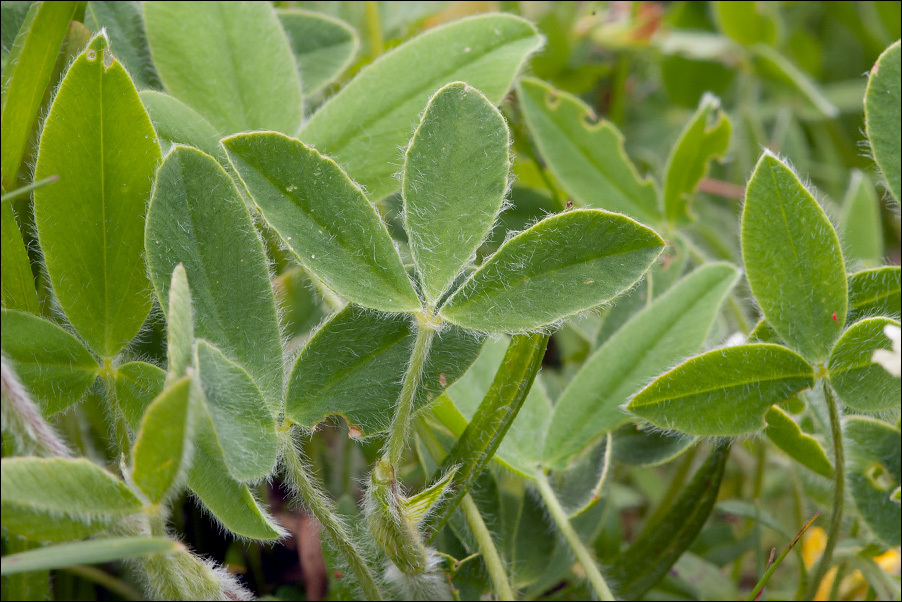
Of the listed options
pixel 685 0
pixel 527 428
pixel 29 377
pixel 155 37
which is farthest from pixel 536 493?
pixel 685 0

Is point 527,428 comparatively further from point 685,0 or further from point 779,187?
point 685,0

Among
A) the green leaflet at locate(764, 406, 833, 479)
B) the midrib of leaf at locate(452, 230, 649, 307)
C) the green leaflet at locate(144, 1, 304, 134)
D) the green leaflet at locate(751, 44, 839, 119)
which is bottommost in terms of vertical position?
the green leaflet at locate(764, 406, 833, 479)

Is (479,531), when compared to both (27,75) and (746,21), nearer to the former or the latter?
(27,75)

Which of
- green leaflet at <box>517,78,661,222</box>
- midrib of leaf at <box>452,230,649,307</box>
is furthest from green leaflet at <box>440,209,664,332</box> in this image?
green leaflet at <box>517,78,661,222</box>

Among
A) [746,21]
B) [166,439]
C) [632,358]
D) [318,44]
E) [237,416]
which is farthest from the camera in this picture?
[746,21]

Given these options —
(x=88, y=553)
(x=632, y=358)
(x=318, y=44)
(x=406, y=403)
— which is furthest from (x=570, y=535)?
(x=318, y=44)

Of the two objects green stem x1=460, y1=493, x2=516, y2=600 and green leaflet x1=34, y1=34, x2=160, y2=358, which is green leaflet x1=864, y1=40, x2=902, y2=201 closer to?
green stem x1=460, y1=493, x2=516, y2=600
